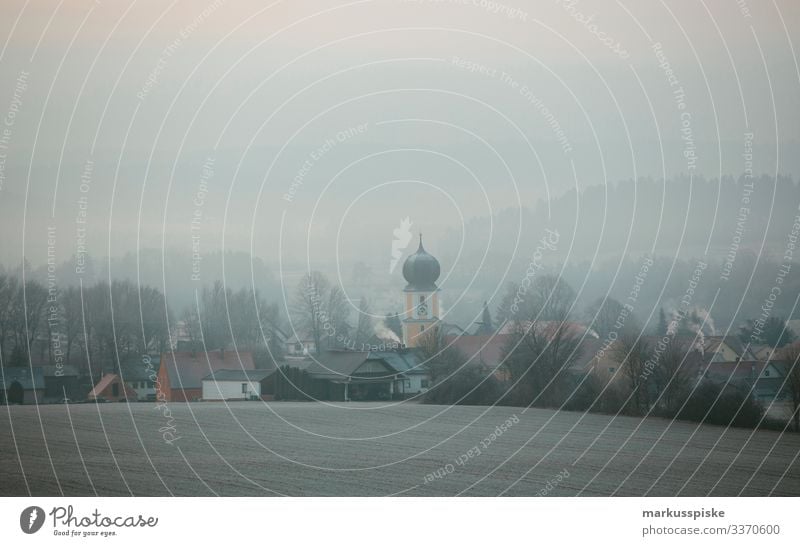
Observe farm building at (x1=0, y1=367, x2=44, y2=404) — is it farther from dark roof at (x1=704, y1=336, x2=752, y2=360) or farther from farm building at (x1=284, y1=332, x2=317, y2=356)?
dark roof at (x1=704, y1=336, x2=752, y2=360)

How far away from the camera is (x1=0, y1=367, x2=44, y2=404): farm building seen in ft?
56.9

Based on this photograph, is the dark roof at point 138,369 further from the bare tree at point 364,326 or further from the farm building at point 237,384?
the bare tree at point 364,326

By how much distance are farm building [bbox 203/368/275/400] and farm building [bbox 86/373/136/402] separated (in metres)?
1.19

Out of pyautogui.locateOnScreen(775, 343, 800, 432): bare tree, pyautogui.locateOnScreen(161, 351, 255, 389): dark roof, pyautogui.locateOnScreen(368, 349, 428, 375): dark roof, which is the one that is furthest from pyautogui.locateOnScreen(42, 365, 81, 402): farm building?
pyautogui.locateOnScreen(775, 343, 800, 432): bare tree

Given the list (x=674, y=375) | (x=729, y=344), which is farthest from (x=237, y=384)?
(x=729, y=344)

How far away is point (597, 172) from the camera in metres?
18.0

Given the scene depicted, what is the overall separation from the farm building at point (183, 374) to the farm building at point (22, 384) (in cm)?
176

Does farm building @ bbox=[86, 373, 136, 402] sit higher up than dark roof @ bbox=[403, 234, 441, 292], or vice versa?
dark roof @ bbox=[403, 234, 441, 292]

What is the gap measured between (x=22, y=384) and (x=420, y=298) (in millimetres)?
6561

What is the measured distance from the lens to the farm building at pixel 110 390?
686 inches

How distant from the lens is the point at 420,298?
19656 millimetres

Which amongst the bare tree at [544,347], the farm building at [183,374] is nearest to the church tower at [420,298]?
the bare tree at [544,347]

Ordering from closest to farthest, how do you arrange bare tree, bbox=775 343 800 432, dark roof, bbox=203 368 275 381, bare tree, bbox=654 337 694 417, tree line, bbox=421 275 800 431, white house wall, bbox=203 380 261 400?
bare tree, bbox=775 343 800 432 → white house wall, bbox=203 380 261 400 → tree line, bbox=421 275 800 431 → bare tree, bbox=654 337 694 417 → dark roof, bbox=203 368 275 381
